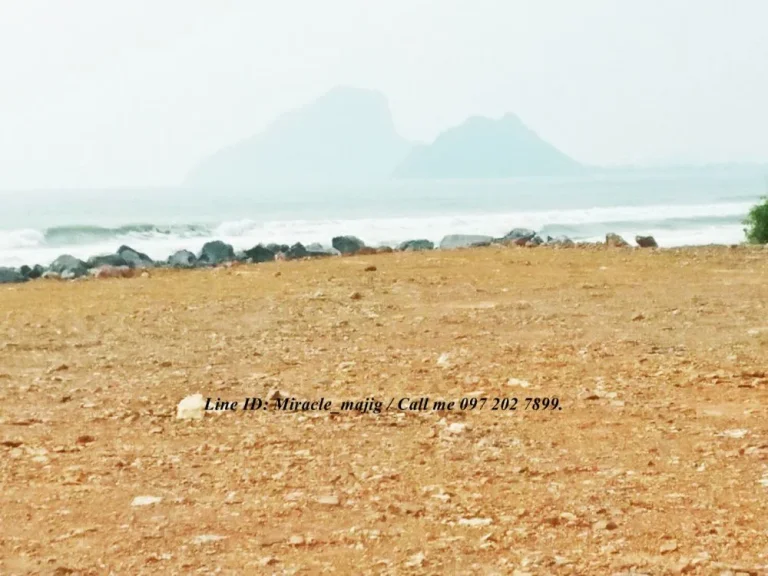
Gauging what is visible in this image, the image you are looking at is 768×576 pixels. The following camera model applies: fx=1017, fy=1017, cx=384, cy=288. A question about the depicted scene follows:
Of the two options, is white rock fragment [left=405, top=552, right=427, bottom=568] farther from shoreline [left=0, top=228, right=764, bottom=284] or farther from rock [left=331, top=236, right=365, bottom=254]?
rock [left=331, top=236, right=365, bottom=254]

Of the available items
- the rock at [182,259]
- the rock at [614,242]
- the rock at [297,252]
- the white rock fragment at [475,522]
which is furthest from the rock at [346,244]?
the white rock fragment at [475,522]

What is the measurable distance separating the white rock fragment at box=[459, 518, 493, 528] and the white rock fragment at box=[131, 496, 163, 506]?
1.19 metres

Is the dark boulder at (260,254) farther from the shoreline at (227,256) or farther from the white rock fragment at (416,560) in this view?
the white rock fragment at (416,560)

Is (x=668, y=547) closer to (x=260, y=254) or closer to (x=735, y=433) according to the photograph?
Result: (x=735, y=433)

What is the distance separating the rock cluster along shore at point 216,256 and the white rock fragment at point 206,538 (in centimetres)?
1136

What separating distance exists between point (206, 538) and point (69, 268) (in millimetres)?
15576

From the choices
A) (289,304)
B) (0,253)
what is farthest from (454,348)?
(0,253)

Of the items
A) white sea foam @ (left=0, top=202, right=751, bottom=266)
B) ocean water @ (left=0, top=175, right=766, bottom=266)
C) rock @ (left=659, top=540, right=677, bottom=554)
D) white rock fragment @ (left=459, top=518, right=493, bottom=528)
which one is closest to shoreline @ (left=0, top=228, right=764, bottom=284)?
white sea foam @ (left=0, top=202, right=751, bottom=266)

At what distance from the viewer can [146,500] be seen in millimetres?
3963

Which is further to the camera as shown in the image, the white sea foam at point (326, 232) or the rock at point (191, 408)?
the white sea foam at point (326, 232)

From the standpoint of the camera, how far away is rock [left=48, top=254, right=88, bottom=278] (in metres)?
16.3

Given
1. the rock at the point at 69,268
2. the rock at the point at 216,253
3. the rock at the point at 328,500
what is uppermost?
the rock at the point at 216,253

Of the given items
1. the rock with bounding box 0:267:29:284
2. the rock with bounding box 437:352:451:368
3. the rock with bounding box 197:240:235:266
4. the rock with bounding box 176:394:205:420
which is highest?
the rock with bounding box 197:240:235:266

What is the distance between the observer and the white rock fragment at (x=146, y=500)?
3926 millimetres
